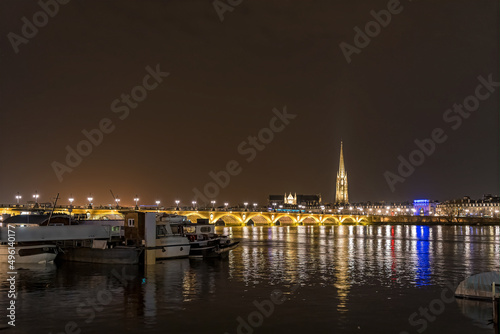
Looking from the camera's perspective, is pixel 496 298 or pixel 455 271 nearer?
pixel 496 298

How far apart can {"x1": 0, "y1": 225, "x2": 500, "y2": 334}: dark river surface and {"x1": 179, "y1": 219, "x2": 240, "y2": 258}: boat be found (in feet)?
14.8

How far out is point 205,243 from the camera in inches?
2584

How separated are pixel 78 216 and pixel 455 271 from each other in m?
59.2

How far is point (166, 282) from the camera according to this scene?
44.0 m

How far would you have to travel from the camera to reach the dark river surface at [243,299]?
29016 millimetres

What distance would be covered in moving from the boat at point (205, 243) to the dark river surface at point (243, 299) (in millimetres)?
4498

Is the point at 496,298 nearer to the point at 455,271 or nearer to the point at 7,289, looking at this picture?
the point at 455,271

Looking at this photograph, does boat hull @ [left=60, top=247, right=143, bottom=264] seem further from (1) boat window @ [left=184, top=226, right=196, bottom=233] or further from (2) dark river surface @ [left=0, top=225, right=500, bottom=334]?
(1) boat window @ [left=184, top=226, right=196, bottom=233]

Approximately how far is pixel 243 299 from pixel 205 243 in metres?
29.1

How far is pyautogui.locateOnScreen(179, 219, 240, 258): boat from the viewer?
64.1 meters

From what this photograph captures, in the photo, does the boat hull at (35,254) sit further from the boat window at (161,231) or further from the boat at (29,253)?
the boat window at (161,231)

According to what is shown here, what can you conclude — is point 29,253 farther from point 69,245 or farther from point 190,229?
point 190,229

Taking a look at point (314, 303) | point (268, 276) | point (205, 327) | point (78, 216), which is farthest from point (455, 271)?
point (78, 216)

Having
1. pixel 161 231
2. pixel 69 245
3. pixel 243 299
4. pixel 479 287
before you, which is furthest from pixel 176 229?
pixel 479 287
